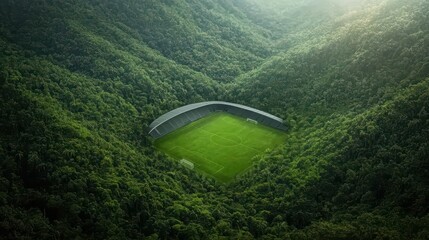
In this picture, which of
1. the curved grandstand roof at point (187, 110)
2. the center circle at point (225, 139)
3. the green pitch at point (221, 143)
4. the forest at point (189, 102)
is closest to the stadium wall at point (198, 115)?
the curved grandstand roof at point (187, 110)

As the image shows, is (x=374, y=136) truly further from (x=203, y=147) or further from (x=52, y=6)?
(x=52, y=6)

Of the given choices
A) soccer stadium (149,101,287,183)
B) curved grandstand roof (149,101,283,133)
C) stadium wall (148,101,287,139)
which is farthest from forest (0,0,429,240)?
soccer stadium (149,101,287,183)

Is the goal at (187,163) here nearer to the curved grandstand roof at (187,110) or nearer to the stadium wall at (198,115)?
the stadium wall at (198,115)

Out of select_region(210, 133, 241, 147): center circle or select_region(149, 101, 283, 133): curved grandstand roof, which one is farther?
select_region(149, 101, 283, 133): curved grandstand roof

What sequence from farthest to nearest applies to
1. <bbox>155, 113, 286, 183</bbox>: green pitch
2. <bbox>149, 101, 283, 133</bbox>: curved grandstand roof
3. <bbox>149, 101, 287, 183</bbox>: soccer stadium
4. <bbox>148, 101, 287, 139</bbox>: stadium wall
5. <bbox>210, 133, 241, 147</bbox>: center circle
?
<bbox>149, 101, 283, 133</bbox>: curved grandstand roof < <bbox>148, 101, 287, 139</bbox>: stadium wall < <bbox>210, 133, 241, 147</bbox>: center circle < <bbox>149, 101, 287, 183</bbox>: soccer stadium < <bbox>155, 113, 286, 183</bbox>: green pitch

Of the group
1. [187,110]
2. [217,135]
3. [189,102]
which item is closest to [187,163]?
[217,135]

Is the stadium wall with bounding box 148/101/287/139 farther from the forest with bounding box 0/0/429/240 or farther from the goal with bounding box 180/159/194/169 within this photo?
the goal with bounding box 180/159/194/169
